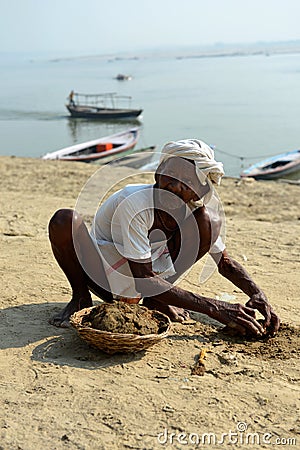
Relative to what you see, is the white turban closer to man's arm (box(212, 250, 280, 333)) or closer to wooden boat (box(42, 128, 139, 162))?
man's arm (box(212, 250, 280, 333))

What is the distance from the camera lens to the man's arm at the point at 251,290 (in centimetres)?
305

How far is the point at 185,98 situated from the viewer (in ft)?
122

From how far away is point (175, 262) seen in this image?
3223 mm

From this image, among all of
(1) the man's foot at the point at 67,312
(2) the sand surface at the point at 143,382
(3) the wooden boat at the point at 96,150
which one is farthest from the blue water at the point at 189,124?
(1) the man's foot at the point at 67,312

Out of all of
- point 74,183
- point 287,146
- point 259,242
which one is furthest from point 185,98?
point 259,242

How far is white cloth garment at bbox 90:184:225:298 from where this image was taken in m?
2.74

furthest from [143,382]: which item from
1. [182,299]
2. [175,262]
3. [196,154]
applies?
[196,154]

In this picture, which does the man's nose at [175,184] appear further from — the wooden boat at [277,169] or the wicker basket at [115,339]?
the wooden boat at [277,169]

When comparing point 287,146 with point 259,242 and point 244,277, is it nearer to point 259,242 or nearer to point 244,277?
point 259,242

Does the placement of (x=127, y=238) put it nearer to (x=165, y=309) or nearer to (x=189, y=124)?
(x=165, y=309)

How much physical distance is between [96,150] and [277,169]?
5338 millimetres

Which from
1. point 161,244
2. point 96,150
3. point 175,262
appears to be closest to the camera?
point 161,244

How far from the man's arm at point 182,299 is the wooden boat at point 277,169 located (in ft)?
31.9

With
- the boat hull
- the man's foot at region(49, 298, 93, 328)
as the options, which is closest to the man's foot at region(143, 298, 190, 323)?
the man's foot at region(49, 298, 93, 328)
